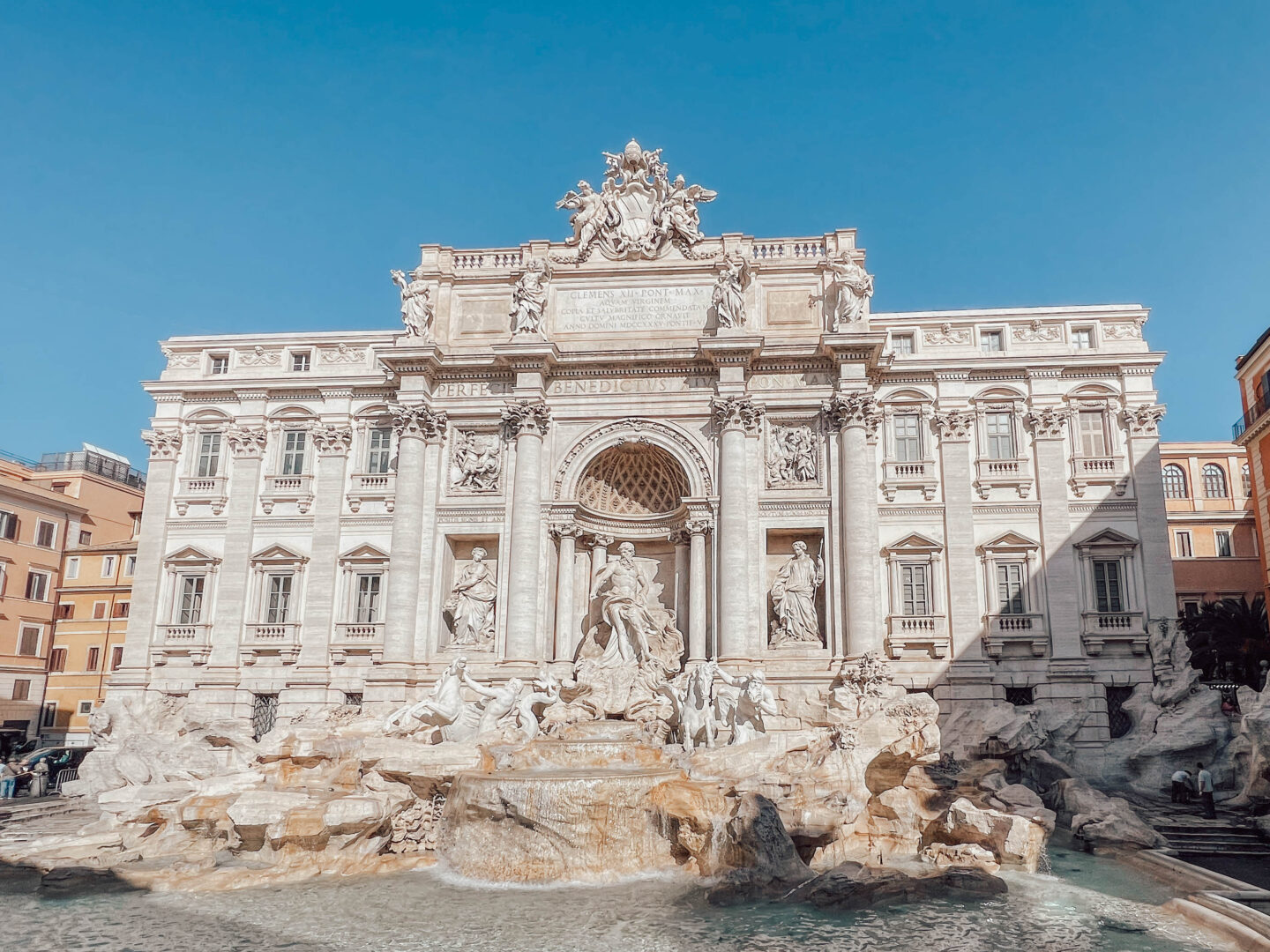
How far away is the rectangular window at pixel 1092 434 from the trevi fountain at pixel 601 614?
34.9 inches

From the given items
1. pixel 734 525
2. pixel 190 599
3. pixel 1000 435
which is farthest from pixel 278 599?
pixel 1000 435

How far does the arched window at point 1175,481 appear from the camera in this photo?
151 ft

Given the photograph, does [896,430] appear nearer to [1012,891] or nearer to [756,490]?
[756,490]

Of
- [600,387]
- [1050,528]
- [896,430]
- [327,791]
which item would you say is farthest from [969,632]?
[327,791]

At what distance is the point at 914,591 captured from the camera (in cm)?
2691

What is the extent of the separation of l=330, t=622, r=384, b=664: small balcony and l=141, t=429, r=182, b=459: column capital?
807 centimetres

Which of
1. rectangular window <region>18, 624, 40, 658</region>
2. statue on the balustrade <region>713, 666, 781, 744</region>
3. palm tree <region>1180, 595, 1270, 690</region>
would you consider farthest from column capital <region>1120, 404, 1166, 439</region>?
rectangular window <region>18, 624, 40, 658</region>

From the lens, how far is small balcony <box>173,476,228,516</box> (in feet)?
95.7

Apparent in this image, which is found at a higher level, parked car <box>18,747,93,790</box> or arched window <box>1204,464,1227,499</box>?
arched window <box>1204,464,1227,499</box>

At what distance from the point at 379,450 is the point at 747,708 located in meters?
14.4

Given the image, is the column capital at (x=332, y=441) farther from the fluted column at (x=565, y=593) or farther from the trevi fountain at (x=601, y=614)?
the fluted column at (x=565, y=593)

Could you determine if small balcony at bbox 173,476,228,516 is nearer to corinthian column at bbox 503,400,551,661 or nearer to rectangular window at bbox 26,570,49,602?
corinthian column at bbox 503,400,551,661

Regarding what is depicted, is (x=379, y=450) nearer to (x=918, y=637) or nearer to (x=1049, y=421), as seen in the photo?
(x=918, y=637)

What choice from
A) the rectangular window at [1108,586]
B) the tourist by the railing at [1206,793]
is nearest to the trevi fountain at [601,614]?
the rectangular window at [1108,586]
